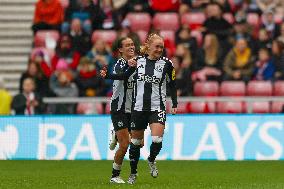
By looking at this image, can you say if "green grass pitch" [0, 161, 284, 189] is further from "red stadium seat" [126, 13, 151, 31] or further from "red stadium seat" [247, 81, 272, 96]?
"red stadium seat" [126, 13, 151, 31]

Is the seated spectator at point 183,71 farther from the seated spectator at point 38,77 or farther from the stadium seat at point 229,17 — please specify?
the seated spectator at point 38,77

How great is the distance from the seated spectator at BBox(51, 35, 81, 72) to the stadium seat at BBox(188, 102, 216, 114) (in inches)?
129

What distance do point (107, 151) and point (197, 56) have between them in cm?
334

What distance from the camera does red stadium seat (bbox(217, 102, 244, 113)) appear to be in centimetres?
2216

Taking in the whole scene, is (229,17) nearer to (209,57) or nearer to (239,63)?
(209,57)

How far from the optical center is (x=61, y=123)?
21672 mm

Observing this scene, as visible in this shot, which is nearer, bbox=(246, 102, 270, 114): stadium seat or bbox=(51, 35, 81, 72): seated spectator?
bbox=(246, 102, 270, 114): stadium seat

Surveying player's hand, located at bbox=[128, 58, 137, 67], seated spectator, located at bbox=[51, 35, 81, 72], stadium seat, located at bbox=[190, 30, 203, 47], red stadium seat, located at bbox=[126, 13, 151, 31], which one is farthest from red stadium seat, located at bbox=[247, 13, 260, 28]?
player's hand, located at bbox=[128, 58, 137, 67]

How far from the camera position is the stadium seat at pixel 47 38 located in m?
24.9

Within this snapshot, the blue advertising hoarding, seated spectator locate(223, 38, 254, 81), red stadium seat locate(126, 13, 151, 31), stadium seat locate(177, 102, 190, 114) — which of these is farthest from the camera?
red stadium seat locate(126, 13, 151, 31)

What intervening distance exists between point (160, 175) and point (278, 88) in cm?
694

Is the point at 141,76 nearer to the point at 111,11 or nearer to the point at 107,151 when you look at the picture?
the point at 107,151

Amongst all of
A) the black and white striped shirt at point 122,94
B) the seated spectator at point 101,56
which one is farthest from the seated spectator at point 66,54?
the black and white striped shirt at point 122,94

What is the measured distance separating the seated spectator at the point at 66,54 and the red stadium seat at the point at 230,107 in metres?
3.82
